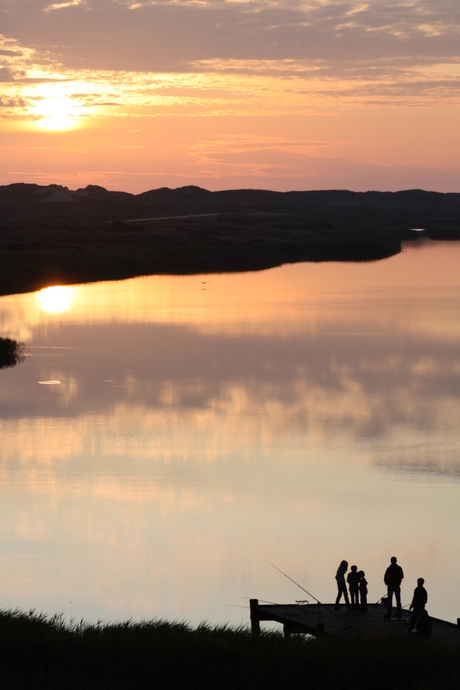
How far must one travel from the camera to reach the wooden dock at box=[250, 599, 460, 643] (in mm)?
19047

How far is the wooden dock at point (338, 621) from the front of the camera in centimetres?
1905

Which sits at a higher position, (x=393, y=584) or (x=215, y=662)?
(x=393, y=584)

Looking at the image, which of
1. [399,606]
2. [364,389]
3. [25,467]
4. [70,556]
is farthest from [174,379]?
[399,606]

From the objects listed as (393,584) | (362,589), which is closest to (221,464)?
(362,589)

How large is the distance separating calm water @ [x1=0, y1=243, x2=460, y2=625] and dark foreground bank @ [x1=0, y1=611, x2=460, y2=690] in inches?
119

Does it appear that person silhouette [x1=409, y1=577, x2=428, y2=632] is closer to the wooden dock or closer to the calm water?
the wooden dock

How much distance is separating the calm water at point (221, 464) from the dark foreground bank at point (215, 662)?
3017mm

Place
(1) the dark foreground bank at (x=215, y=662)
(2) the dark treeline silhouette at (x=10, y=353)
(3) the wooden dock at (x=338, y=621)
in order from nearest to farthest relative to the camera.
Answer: (1) the dark foreground bank at (x=215, y=662) → (3) the wooden dock at (x=338, y=621) → (2) the dark treeline silhouette at (x=10, y=353)

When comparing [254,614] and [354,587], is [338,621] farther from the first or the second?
[254,614]

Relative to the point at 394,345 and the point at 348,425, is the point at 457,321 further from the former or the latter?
the point at 348,425

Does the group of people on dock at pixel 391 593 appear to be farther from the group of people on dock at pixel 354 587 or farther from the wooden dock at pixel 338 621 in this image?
the wooden dock at pixel 338 621

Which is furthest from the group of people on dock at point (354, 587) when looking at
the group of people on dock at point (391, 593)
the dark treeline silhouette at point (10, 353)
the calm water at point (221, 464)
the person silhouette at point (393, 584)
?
the dark treeline silhouette at point (10, 353)

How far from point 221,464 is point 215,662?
14174 mm

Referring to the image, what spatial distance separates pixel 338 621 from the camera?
19562 millimetres
